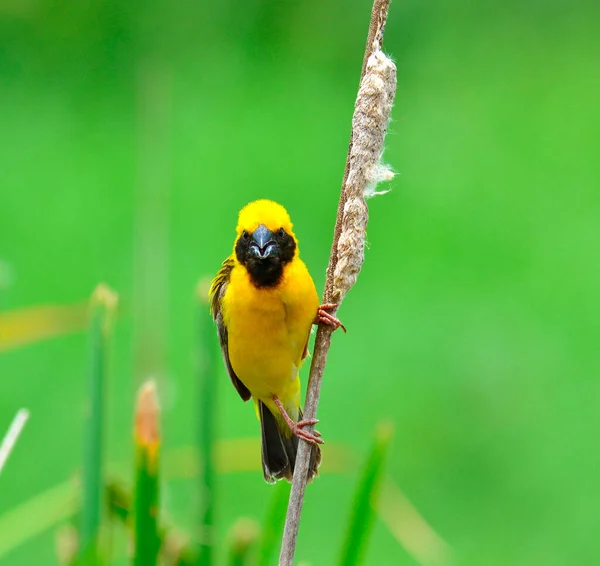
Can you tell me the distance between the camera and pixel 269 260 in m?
1.78

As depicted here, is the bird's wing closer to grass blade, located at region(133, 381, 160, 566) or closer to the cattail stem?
the cattail stem

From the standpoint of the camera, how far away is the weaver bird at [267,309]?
1729mm

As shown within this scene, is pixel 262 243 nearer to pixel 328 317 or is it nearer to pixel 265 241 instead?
pixel 265 241

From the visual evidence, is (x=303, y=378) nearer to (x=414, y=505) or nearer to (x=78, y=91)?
(x=414, y=505)

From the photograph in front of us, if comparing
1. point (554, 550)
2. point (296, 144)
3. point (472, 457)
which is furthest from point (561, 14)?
point (554, 550)

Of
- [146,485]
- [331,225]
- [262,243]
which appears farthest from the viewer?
[331,225]

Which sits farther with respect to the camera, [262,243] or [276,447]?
[276,447]

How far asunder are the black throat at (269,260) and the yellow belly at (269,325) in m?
0.01

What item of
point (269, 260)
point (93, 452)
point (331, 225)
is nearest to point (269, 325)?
point (269, 260)

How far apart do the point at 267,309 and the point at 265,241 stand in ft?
0.57

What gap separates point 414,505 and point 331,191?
1.55m

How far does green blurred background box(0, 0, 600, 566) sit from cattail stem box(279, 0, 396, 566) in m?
1.20

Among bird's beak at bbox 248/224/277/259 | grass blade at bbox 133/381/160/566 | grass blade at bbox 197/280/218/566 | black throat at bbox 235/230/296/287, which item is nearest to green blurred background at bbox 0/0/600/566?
black throat at bbox 235/230/296/287

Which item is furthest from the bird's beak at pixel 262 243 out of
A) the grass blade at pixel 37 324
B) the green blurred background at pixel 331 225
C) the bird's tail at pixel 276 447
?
the green blurred background at pixel 331 225
